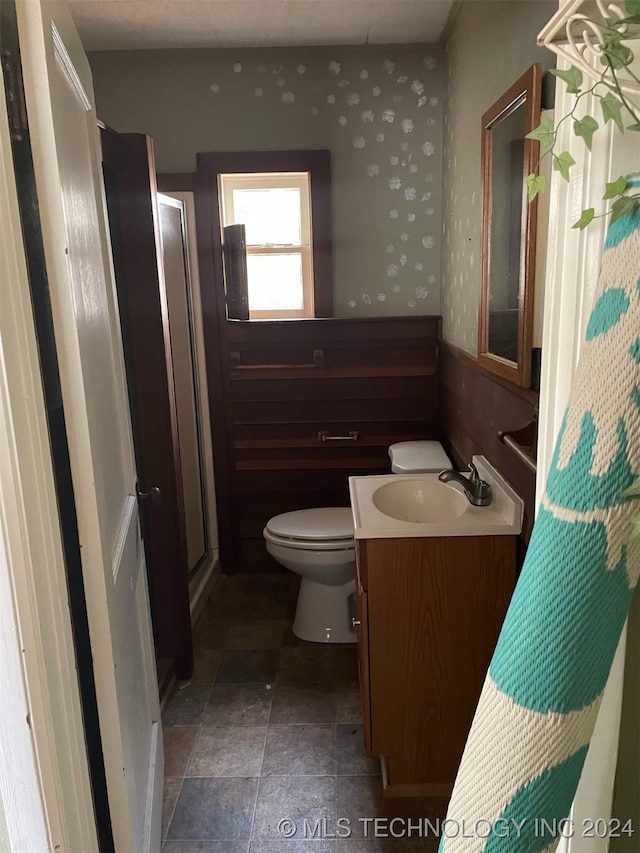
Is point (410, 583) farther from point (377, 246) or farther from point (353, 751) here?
point (377, 246)

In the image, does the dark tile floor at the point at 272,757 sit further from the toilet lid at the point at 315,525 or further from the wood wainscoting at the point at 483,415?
the wood wainscoting at the point at 483,415

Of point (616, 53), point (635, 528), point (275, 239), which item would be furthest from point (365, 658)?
point (275, 239)

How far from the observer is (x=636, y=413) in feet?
1.88

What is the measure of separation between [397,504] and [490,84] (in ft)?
4.35

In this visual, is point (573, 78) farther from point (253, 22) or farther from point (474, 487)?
point (253, 22)

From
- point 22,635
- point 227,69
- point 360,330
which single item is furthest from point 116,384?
point 227,69

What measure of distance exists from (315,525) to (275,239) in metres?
1.41

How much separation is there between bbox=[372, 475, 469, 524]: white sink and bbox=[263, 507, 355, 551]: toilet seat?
15.7 inches

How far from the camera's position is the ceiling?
2.28 m

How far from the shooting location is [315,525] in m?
2.51

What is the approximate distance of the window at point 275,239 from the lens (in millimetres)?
2955

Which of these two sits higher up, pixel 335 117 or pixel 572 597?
pixel 335 117

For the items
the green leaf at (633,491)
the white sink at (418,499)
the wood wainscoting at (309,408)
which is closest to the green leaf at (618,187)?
the green leaf at (633,491)

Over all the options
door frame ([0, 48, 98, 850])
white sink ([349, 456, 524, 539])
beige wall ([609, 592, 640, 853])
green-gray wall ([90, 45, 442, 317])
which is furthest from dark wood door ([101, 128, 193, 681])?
beige wall ([609, 592, 640, 853])
